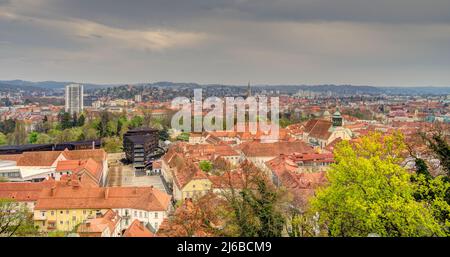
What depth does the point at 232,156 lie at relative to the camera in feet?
78.3

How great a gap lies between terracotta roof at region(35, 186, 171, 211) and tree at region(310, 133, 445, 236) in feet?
25.7

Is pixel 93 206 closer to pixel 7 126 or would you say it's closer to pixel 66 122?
pixel 66 122

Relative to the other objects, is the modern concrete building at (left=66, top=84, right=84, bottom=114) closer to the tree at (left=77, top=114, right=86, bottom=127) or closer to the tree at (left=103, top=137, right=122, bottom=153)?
the tree at (left=77, top=114, right=86, bottom=127)

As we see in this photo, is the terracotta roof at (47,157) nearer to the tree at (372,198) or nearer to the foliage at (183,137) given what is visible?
the foliage at (183,137)

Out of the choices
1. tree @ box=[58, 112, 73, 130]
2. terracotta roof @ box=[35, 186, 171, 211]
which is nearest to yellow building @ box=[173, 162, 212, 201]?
terracotta roof @ box=[35, 186, 171, 211]

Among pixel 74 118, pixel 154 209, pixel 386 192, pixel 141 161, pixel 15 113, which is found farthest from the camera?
pixel 15 113

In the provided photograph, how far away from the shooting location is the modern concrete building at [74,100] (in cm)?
3625

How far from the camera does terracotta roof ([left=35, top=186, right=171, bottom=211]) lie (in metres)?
12.2

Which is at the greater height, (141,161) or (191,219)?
(191,219)

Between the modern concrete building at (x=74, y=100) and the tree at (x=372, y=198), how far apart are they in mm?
33107
